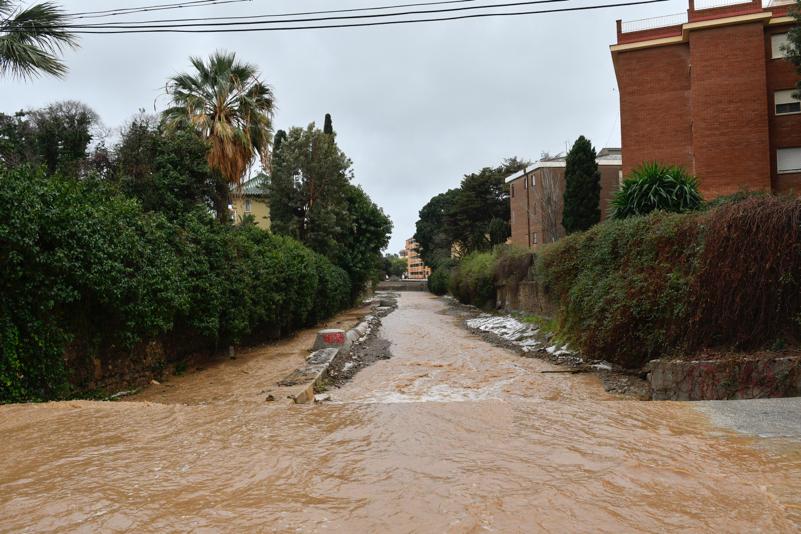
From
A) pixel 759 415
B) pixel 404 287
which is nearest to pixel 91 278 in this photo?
pixel 759 415

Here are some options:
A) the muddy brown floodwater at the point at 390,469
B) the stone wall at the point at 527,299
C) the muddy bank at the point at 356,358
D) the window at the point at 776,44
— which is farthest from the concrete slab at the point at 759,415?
the window at the point at 776,44

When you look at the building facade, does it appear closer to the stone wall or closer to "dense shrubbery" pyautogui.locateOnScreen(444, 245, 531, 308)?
"dense shrubbery" pyautogui.locateOnScreen(444, 245, 531, 308)

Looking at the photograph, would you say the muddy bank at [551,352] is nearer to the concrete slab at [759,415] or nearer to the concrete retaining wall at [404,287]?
the concrete slab at [759,415]

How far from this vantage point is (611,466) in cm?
450

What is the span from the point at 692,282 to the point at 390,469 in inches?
261

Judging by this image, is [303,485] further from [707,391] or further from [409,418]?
[707,391]

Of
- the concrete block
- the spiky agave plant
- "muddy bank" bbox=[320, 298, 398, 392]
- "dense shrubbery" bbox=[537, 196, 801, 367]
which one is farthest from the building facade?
"dense shrubbery" bbox=[537, 196, 801, 367]

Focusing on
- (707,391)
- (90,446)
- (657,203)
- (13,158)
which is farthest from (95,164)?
(707,391)

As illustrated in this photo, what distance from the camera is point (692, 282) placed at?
8.72m

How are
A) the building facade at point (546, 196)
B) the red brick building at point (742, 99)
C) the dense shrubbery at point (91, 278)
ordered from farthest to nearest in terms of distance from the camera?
the building facade at point (546, 196)
the red brick building at point (742, 99)
the dense shrubbery at point (91, 278)

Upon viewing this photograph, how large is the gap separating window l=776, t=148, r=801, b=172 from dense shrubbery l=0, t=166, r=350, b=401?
832 inches

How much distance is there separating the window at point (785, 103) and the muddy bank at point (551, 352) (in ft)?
44.6

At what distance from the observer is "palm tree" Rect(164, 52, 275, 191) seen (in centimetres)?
1842

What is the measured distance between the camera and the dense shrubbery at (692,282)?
304 inches
